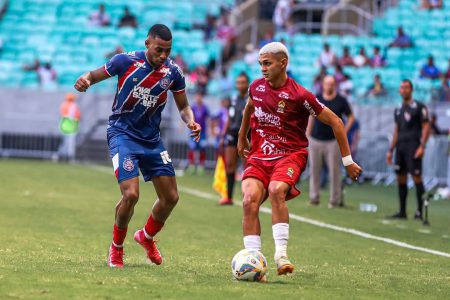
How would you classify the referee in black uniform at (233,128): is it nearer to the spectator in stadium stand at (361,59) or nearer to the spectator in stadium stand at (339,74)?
the spectator in stadium stand at (339,74)

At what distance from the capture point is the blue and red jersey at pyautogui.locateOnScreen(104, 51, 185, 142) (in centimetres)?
998

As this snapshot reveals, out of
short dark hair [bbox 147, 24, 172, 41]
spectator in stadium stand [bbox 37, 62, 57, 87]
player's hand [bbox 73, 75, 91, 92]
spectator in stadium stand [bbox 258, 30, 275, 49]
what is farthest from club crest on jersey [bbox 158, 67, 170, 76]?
spectator in stadium stand [bbox 37, 62, 57, 87]

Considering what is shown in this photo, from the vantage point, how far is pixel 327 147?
19891 millimetres

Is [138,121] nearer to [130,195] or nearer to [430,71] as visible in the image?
[130,195]

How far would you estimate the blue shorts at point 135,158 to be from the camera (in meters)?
9.91

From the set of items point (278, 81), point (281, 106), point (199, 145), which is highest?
point (278, 81)

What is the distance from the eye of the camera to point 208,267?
10297 mm

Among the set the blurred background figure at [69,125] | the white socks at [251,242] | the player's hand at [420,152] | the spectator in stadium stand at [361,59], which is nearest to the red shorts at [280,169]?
the white socks at [251,242]

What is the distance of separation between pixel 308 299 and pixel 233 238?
18.7 ft

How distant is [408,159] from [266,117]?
814 centimetres

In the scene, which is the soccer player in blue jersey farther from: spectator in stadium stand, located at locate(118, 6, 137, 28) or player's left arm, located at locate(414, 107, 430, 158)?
spectator in stadium stand, located at locate(118, 6, 137, 28)

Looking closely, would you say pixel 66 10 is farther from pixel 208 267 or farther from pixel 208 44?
pixel 208 267

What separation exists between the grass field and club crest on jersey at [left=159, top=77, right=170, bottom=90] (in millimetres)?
1675

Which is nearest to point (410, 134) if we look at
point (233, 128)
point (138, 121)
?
point (233, 128)
